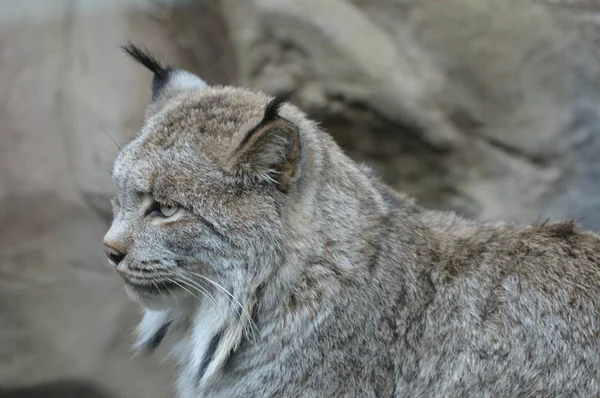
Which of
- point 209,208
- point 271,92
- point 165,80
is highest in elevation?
point 271,92

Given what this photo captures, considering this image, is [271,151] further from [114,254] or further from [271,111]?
[114,254]

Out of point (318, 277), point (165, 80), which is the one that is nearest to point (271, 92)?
point (165, 80)

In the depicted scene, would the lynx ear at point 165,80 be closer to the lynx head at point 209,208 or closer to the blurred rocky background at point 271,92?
the lynx head at point 209,208

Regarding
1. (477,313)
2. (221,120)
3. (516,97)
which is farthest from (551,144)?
(221,120)

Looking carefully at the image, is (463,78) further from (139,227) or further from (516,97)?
(139,227)

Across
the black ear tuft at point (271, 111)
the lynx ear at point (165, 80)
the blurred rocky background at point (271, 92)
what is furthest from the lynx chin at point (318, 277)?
the blurred rocky background at point (271, 92)

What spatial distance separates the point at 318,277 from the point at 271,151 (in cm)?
63

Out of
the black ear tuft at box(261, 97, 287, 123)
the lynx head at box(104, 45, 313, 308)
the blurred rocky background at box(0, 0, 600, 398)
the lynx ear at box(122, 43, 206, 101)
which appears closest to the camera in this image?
the black ear tuft at box(261, 97, 287, 123)

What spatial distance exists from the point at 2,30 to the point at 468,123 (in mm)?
3934

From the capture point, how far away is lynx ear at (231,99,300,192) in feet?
11.8

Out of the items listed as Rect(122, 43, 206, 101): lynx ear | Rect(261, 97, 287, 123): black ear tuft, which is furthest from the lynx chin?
Rect(122, 43, 206, 101): lynx ear

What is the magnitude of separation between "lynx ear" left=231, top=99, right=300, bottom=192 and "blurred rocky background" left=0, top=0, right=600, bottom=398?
124 inches

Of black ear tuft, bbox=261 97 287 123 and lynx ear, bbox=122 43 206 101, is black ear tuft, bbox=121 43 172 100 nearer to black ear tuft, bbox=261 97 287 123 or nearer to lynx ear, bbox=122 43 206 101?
lynx ear, bbox=122 43 206 101

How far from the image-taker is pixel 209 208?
146 inches
